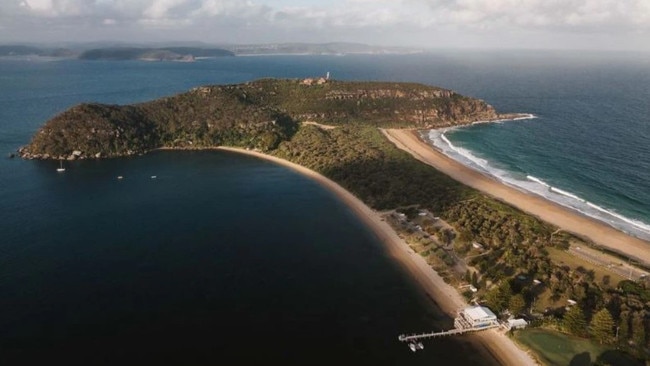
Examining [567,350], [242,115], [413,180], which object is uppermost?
[242,115]

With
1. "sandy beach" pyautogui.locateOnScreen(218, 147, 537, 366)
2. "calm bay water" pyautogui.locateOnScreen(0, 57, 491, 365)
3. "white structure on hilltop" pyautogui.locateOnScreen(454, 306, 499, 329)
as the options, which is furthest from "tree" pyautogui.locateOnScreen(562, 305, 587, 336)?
"calm bay water" pyautogui.locateOnScreen(0, 57, 491, 365)

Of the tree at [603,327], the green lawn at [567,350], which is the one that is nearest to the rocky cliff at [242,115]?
the green lawn at [567,350]

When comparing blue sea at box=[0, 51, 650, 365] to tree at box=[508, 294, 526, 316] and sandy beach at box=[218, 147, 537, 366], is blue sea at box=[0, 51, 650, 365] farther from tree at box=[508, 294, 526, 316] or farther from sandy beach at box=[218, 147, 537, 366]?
tree at box=[508, 294, 526, 316]

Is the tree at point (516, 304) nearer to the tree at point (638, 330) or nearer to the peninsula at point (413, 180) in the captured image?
the peninsula at point (413, 180)

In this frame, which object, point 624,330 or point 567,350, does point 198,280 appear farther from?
point 624,330

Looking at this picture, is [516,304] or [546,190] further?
[546,190]

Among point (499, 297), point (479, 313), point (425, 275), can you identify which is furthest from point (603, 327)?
point (425, 275)

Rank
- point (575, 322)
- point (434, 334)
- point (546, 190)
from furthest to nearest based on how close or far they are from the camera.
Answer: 1. point (546, 190)
2. point (434, 334)
3. point (575, 322)
